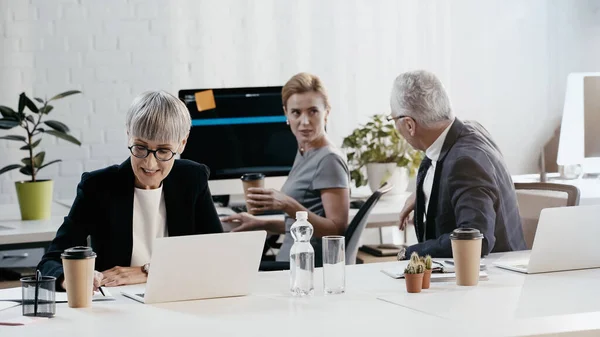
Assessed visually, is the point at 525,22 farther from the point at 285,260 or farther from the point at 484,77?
the point at 285,260

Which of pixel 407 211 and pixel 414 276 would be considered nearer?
pixel 414 276

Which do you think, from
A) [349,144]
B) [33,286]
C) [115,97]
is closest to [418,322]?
[33,286]

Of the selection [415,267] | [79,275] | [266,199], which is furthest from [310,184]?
[79,275]

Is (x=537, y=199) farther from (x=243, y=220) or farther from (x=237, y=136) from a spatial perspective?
(x=237, y=136)

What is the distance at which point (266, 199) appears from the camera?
3271 mm

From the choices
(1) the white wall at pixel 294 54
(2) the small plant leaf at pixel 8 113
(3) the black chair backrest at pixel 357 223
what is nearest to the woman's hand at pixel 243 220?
(3) the black chair backrest at pixel 357 223

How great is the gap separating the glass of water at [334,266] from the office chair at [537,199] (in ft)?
3.65

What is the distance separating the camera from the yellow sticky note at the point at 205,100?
4043mm

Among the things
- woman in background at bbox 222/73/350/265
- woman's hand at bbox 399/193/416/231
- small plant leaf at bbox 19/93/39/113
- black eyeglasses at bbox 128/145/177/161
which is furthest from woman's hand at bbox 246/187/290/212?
small plant leaf at bbox 19/93/39/113

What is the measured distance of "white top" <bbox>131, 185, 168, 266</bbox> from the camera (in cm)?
246

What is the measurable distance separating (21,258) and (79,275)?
9.12 feet

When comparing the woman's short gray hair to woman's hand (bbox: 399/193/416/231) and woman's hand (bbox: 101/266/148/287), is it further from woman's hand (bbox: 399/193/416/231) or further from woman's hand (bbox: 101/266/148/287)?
woman's hand (bbox: 399/193/416/231)

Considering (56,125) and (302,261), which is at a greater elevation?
(56,125)

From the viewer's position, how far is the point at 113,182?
243 centimetres
